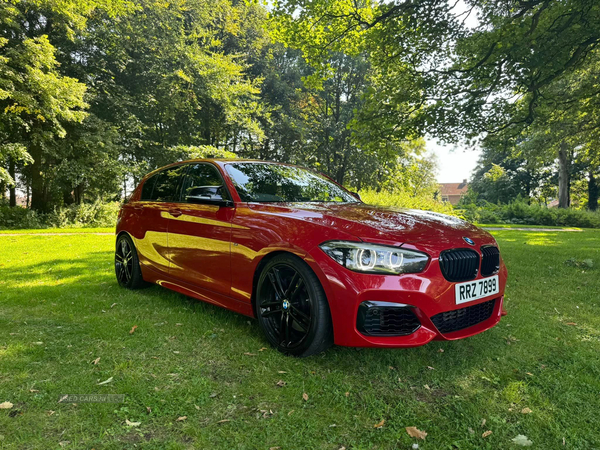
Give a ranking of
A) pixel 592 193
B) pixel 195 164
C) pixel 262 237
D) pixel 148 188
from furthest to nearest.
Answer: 1. pixel 592 193
2. pixel 148 188
3. pixel 195 164
4. pixel 262 237

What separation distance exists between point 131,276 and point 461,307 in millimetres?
3968

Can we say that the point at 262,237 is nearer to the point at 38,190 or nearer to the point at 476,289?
the point at 476,289

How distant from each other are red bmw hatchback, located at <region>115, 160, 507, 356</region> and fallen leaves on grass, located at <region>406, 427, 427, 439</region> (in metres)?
0.51

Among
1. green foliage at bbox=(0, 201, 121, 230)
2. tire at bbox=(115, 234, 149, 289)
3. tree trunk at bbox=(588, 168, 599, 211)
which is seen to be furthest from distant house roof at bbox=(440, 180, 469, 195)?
tire at bbox=(115, 234, 149, 289)

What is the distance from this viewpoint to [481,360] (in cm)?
282

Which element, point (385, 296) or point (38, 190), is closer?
point (385, 296)

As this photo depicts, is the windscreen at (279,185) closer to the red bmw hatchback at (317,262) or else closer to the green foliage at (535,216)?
the red bmw hatchback at (317,262)

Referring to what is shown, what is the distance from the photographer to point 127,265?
4.82 meters

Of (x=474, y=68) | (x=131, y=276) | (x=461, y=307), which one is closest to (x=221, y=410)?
(x=461, y=307)

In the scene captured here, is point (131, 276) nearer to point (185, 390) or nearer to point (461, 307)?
point (185, 390)

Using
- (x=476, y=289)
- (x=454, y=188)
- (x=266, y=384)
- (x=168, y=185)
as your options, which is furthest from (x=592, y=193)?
(x=266, y=384)

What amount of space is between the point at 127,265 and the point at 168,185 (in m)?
A: 1.32

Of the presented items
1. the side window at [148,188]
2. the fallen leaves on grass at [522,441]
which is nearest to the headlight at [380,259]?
the fallen leaves on grass at [522,441]

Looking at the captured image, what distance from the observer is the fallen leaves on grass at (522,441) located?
188cm
